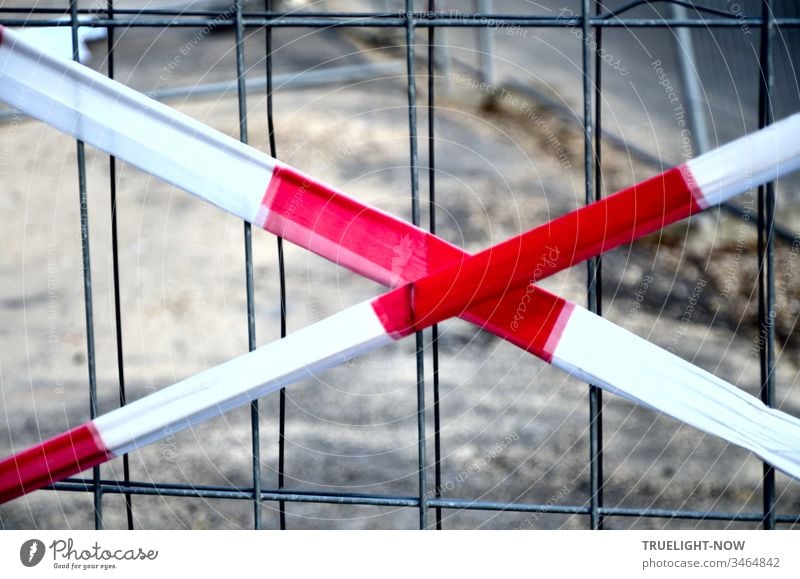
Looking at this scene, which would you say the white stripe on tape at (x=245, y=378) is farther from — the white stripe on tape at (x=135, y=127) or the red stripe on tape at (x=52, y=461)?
the white stripe on tape at (x=135, y=127)

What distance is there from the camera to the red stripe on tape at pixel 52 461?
181cm

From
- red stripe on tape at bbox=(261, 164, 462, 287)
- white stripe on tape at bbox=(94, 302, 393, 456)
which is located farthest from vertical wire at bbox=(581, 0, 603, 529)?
white stripe on tape at bbox=(94, 302, 393, 456)

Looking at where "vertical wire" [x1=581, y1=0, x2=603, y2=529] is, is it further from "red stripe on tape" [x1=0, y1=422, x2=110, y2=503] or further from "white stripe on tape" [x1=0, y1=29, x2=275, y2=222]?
"red stripe on tape" [x1=0, y1=422, x2=110, y2=503]

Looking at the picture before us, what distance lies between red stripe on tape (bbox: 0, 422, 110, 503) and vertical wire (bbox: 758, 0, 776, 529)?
1309 mm

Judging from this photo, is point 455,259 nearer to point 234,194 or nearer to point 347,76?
point 234,194

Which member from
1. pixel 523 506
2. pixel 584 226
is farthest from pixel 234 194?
pixel 523 506

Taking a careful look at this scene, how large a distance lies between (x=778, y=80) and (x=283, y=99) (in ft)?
13.4

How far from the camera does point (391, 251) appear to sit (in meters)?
1.75

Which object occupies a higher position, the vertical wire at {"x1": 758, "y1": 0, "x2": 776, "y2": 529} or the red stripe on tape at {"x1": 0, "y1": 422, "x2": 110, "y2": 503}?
the vertical wire at {"x1": 758, "y1": 0, "x2": 776, "y2": 529}

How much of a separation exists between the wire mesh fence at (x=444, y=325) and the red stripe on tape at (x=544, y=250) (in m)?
0.15

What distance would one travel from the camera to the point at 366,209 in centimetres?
173

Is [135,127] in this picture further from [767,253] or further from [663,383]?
[767,253]

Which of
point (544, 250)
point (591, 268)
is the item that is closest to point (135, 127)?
point (544, 250)

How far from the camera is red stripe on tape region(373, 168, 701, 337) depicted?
1.68 meters
